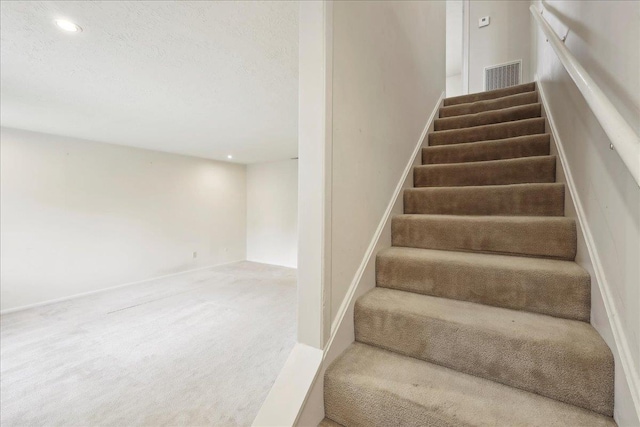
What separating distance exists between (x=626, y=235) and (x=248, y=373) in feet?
7.68

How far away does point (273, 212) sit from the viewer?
6168 mm

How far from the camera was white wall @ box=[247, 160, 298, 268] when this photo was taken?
5902 mm

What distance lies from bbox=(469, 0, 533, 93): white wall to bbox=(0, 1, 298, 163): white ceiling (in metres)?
2.80

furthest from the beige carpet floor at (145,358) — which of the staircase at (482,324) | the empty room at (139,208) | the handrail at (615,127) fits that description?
the handrail at (615,127)

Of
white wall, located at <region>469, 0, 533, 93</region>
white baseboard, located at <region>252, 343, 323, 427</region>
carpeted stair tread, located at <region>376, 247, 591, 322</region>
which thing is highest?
white wall, located at <region>469, 0, 533, 93</region>

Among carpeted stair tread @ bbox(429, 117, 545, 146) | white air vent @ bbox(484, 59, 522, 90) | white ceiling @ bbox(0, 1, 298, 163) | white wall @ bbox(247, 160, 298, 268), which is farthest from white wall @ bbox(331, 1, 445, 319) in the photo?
white wall @ bbox(247, 160, 298, 268)

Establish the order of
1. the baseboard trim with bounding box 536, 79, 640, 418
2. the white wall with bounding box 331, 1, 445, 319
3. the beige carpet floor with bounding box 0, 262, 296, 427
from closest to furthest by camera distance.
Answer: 1. the baseboard trim with bounding box 536, 79, 640, 418
2. the white wall with bounding box 331, 1, 445, 319
3. the beige carpet floor with bounding box 0, 262, 296, 427

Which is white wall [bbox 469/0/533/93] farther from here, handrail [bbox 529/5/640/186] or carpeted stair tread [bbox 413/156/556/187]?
handrail [bbox 529/5/640/186]

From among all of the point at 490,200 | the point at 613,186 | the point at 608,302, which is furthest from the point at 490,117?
the point at 608,302

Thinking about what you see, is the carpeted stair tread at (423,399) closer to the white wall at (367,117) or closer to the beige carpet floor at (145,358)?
the white wall at (367,117)

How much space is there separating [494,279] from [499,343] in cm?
29

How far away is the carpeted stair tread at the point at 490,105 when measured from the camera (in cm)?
217

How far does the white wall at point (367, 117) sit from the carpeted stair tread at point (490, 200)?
0.23 metres

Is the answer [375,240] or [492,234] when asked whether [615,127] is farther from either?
[375,240]
